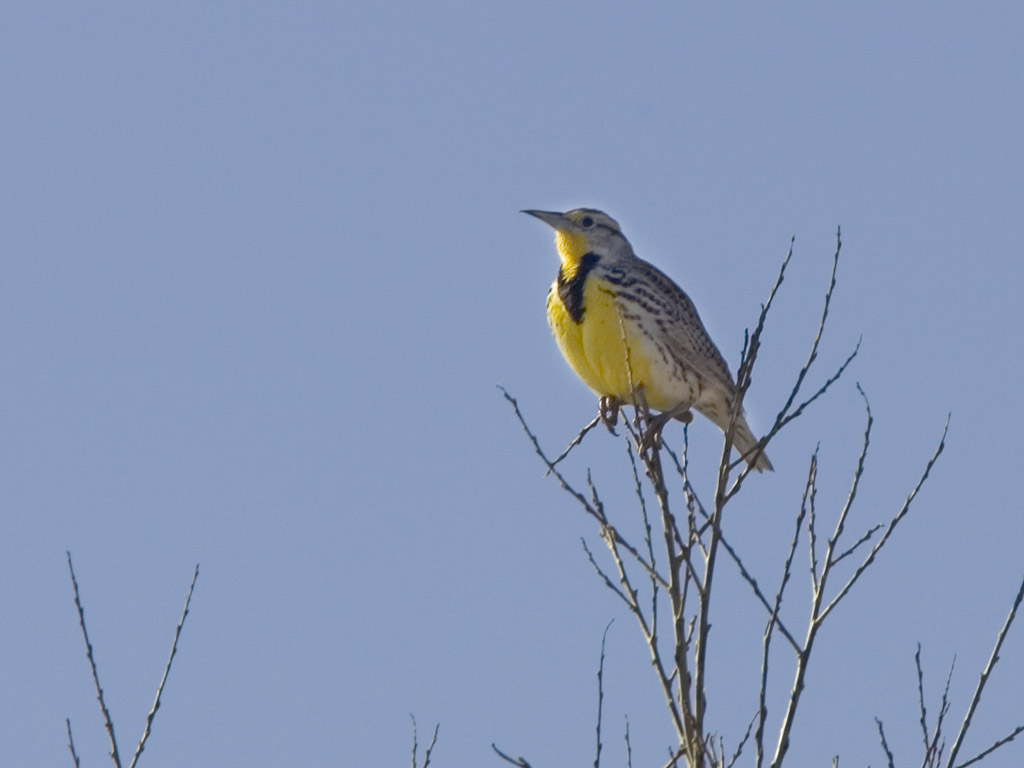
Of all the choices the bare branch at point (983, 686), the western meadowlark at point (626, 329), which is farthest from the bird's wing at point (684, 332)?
the bare branch at point (983, 686)

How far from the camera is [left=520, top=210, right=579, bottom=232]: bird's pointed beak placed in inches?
316

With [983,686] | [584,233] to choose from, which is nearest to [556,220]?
[584,233]

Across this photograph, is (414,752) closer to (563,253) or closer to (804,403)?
(804,403)

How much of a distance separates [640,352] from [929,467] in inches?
110

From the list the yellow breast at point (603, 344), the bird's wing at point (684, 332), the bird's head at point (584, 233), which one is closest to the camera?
the yellow breast at point (603, 344)

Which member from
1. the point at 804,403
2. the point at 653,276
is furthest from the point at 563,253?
the point at 804,403

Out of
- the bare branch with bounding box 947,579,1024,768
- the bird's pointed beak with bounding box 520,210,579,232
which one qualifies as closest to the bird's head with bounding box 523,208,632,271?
the bird's pointed beak with bounding box 520,210,579,232

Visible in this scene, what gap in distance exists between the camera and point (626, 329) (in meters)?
7.32

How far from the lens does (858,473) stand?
4520 mm

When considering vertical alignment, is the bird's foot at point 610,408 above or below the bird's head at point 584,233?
below

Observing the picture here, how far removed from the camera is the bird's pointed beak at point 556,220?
8.02 metres

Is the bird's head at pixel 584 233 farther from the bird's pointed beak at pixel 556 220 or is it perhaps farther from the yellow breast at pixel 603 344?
the yellow breast at pixel 603 344

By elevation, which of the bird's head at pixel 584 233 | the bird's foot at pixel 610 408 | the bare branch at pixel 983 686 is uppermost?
the bird's head at pixel 584 233

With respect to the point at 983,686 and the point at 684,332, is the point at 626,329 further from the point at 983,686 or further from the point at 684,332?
the point at 983,686
